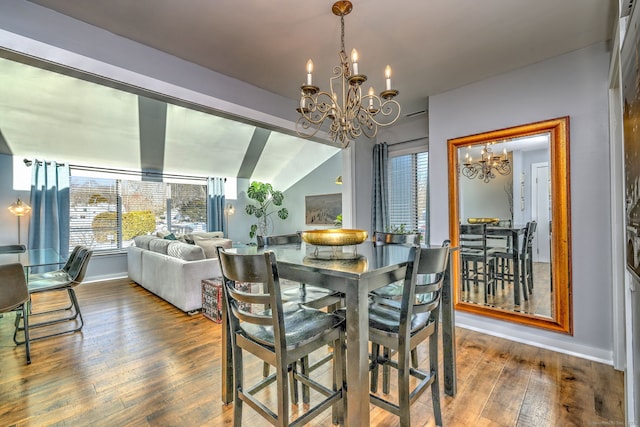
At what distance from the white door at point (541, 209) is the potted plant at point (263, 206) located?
604cm

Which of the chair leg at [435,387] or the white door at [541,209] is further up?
the white door at [541,209]

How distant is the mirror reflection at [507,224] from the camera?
8.37ft

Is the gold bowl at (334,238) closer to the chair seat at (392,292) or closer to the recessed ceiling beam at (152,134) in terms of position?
the chair seat at (392,292)

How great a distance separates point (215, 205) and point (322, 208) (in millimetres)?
2723

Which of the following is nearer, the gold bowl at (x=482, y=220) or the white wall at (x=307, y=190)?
the gold bowl at (x=482, y=220)

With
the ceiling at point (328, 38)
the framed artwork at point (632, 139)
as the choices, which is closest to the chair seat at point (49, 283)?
the ceiling at point (328, 38)

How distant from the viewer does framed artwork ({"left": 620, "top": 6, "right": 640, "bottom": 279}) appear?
1084 mm

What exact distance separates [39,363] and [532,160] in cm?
454

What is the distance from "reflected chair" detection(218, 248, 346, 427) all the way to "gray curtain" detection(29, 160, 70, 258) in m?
5.37

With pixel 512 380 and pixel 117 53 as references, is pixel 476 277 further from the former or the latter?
pixel 117 53

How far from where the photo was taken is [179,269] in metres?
3.49

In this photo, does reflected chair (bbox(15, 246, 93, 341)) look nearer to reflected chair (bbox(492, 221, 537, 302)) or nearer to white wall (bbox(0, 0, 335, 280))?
white wall (bbox(0, 0, 335, 280))

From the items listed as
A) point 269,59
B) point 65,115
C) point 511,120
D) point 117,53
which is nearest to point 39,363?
point 117,53

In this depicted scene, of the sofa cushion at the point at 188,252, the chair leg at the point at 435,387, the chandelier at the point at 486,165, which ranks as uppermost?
the chandelier at the point at 486,165
